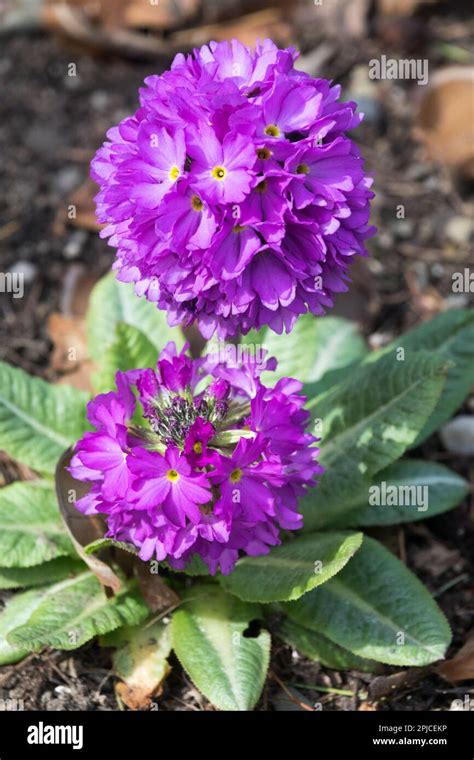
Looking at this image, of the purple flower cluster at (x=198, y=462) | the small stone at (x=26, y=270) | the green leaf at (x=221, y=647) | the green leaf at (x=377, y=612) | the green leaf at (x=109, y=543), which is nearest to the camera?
the purple flower cluster at (x=198, y=462)

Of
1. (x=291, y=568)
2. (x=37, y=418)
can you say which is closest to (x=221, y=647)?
(x=291, y=568)

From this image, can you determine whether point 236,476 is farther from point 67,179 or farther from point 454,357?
point 67,179

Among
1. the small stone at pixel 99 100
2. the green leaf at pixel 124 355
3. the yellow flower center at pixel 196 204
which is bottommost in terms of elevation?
the green leaf at pixel 124 355

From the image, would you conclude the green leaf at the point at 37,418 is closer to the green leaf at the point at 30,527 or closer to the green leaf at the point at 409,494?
the green leaf at the point at 30,527

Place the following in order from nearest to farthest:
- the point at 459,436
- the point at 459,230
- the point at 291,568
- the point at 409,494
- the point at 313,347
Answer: the point at 291,568, the point at 409,494, the point at 313,347, the point at 459,436, the point at 459,230

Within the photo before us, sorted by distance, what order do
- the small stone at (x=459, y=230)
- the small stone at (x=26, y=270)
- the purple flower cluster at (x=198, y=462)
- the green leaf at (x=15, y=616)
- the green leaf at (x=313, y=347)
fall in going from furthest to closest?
the small stone at (x=459, y=230)
the small stone at (x=26, y=270)
the green leaf at (x=313, y=347)
the green leaf at (x=15, y=616)
the purple flower cluster at (x=198, y=462)

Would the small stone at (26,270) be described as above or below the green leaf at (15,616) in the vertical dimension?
above

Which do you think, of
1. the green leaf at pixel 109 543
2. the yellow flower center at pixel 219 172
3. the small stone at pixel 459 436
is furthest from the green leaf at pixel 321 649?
the yellow flower center at pixel 219 172
